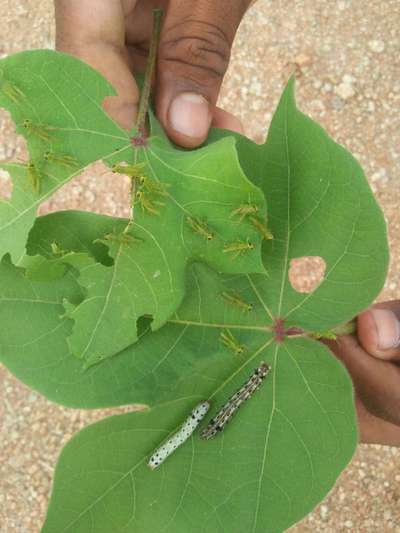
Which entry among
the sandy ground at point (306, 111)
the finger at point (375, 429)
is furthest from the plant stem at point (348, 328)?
the sandy ground at point (306, 111)

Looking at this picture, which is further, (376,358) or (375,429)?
(375,429)

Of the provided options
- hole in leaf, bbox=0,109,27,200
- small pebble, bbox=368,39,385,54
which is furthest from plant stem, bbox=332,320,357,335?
hole in leaf, bbox=0,109,27,200

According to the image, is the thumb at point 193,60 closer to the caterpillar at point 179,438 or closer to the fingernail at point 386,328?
the caterpillar at point 179,438

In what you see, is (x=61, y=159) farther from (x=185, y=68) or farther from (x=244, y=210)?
(x=185, y=68)

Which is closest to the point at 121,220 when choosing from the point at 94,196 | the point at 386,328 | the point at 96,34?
the point at 96,34

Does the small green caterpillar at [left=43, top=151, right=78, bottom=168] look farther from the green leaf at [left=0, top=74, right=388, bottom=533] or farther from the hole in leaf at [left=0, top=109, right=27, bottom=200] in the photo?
the hole in leaf at [left=0, top=109, right=27, bottom=200]

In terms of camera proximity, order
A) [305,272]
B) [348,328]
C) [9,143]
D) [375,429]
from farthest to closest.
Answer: [9,143], [305,272], [375,429], [348,328]
